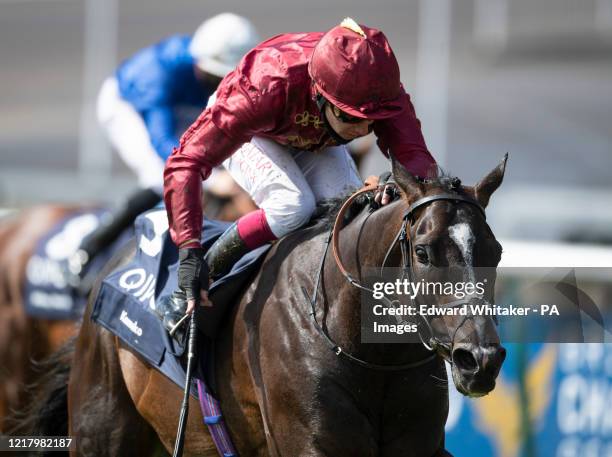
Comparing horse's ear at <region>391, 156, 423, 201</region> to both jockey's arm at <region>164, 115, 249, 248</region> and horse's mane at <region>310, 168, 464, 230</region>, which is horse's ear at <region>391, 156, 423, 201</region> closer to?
horse's mane at <region>310, 168, 464, 230</region>

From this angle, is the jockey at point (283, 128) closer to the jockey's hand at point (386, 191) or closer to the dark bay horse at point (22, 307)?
the jockey's hand at point (386, 191)

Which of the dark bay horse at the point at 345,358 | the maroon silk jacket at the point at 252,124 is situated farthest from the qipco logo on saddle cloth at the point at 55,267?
the maroon silk jacket at the point at 252,124

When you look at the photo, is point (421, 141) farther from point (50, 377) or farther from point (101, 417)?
point (50, 377)

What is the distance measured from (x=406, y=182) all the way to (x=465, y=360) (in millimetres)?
555

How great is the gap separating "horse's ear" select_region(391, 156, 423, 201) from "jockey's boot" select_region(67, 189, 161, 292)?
2.81m

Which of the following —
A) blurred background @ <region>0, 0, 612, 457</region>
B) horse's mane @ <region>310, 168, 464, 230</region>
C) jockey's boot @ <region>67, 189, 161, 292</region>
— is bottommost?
blurred background @ <region>0, 0, 612, 457</region>

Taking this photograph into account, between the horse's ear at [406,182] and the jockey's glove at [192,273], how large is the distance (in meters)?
0.76

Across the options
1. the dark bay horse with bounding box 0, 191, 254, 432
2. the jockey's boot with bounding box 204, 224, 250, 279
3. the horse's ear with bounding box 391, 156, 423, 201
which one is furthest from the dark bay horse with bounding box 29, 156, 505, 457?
the dark bay horse with bounding box 0, 191, 254, 432

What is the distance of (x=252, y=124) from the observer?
136 inches

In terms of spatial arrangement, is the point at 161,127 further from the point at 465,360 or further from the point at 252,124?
the point at 465,360

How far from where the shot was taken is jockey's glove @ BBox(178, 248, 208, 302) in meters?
3.45

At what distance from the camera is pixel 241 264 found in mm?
3650

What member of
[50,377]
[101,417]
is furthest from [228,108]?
[50,377]

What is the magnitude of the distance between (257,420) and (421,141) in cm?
105
